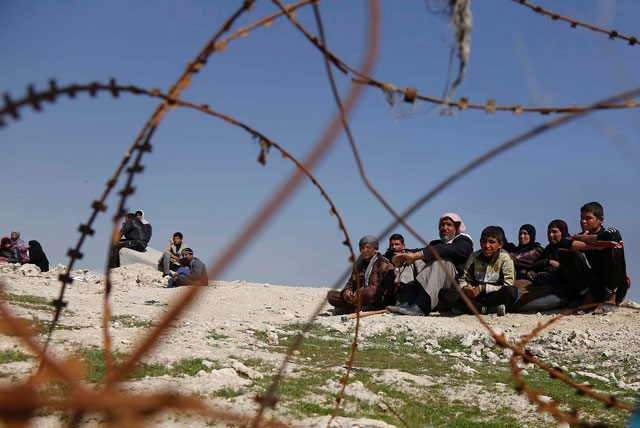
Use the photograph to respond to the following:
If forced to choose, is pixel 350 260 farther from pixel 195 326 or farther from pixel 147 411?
pixel 195 326

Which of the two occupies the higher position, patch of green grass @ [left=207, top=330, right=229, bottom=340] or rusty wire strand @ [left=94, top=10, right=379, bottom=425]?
rusty wire strand @ [left=94, top=10, right=379, bottom=425]

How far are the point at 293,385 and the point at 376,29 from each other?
12.9 ft

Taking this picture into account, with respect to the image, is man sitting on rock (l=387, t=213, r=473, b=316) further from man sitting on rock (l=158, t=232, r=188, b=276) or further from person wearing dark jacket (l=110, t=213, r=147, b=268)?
person wearing dark jacket (l=110, t=213, r=147, b=268)

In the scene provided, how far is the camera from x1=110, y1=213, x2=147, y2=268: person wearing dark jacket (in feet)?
57.7

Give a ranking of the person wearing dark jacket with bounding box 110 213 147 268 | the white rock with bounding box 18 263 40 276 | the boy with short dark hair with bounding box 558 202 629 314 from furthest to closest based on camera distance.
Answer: the person wearing dark jacket with bounding box 110 213 147 268 → the white rock with bounding box 18 263 40 276 → the boy with short dark hair with bounding box 558 202 629 314

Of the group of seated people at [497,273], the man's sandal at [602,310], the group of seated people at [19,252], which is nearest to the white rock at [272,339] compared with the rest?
the group of seated people at [497,273]

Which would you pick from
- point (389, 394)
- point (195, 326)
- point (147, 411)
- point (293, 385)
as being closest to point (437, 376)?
point (389, 394)

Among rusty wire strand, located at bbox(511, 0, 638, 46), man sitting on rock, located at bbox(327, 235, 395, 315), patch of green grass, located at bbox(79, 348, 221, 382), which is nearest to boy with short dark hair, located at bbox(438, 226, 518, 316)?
man sitting on rock, located at bbox(327, 235, 395, 315)

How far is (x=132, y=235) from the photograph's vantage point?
59.5 feet

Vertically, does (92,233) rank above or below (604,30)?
below

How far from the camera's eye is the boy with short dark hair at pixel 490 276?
895 centimetres

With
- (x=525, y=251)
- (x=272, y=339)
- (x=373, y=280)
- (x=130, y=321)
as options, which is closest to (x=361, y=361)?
(x=272, y=339)

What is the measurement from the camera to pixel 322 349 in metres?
6.77

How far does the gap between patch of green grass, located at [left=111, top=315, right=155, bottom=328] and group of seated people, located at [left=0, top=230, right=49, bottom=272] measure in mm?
12413
